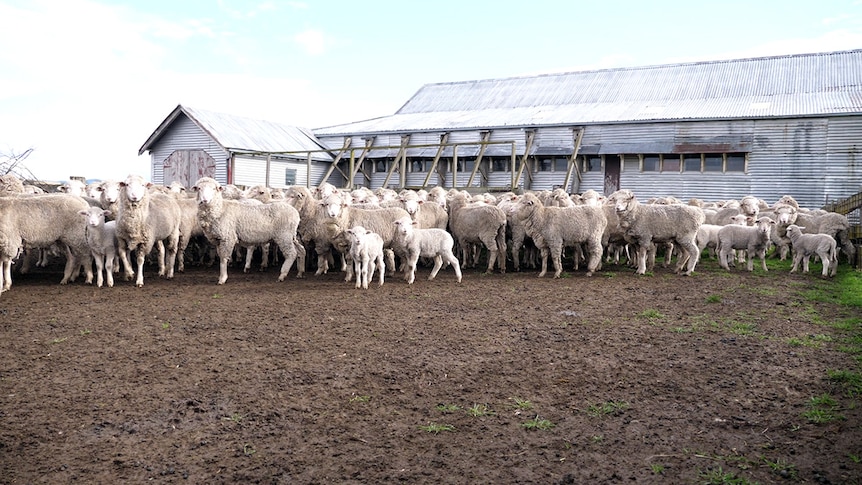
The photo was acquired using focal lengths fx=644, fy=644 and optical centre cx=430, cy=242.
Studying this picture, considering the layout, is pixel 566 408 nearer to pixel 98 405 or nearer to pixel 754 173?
pixel 98 405

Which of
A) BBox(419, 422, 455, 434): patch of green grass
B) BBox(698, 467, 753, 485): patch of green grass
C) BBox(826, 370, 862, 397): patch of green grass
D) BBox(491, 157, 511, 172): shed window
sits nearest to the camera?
BBox(698, 467, 753, 485): patch of green grass

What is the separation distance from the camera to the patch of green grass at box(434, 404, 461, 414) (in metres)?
5.38

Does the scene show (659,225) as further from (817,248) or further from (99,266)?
(99,266)

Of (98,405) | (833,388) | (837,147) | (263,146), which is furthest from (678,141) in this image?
(98,405)

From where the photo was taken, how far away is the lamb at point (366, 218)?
40.7ft

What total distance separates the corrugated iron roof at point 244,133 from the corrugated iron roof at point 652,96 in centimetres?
196

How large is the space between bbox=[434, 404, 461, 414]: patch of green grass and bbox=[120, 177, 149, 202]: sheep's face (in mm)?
7874

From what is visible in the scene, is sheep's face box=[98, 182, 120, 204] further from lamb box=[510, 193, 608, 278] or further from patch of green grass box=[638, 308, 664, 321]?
patch of green grass box=[638, 308, 664, 321]

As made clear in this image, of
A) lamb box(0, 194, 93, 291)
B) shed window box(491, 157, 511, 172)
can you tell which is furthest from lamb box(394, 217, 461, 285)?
shed window box(491, 157, 511, 172)

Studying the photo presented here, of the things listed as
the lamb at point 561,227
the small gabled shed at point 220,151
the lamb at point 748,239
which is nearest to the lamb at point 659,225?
the lamb at point 561,227

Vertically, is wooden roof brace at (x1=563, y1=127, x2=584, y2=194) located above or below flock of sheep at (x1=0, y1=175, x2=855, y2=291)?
above

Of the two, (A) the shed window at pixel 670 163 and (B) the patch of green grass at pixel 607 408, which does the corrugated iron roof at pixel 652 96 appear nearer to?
(A) the shed window at pixel 670 163

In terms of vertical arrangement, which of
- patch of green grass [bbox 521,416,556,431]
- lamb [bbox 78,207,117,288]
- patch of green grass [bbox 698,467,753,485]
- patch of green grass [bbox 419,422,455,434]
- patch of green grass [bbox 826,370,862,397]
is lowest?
patch of green grass [bbox 698,467,753,485]

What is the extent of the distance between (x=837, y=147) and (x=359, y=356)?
27.7 m
